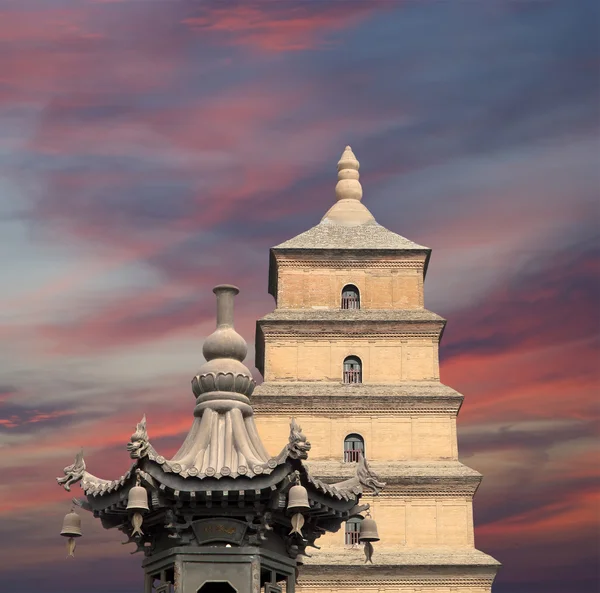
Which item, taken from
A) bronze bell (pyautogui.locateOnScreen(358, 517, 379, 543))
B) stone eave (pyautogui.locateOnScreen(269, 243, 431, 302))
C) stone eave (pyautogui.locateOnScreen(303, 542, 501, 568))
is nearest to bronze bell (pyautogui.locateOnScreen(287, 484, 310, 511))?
bronze bell (pyautogui.locateOnScreen(358, 517, 379, 543))

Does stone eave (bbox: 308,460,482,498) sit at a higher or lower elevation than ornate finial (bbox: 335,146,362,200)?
lower

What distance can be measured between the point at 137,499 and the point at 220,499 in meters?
0.95

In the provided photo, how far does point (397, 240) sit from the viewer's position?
5678cm

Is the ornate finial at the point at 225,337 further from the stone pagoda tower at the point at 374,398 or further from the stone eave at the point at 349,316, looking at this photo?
the stone eave at the point at 349,316

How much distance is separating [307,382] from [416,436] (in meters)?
4.97

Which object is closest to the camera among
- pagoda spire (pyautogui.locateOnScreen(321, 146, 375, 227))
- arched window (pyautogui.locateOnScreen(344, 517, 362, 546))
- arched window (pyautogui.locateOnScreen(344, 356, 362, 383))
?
arched window (pyautogui.locateOnScreen(344, 517, 362, 546))

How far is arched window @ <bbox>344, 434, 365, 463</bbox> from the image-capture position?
51500 mm

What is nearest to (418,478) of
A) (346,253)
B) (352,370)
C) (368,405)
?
(368,405)

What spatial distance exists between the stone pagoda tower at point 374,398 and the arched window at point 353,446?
48mm

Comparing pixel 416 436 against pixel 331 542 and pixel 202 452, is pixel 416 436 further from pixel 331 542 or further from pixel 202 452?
pixel 202 452

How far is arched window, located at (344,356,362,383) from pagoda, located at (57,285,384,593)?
37823 mm

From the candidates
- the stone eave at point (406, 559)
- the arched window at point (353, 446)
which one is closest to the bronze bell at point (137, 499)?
the stone eave at point (406, 559)

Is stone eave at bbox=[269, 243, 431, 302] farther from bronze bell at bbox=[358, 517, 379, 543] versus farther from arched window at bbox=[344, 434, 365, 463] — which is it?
bronze bell at bbox=[358, 517, 379, 543]

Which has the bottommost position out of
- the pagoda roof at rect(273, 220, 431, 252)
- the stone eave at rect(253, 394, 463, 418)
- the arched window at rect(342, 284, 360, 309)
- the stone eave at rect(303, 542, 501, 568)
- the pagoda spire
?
the stone eave at rect(303, 542, 501, 568)
